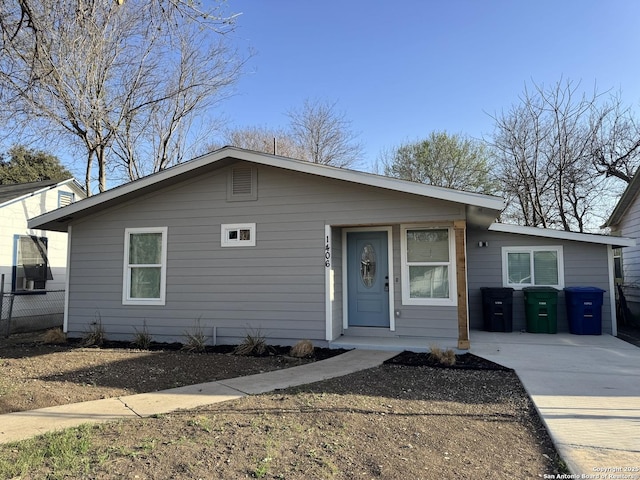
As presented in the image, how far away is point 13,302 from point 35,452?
858cm

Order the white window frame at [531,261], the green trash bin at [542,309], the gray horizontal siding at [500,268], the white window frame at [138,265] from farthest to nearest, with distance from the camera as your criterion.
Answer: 1. the white window frame at [531,261]
2. the gray horizontal siding at [500,268]
3. the green trash bin at [542,309]
4. the white window frame at [138,265]

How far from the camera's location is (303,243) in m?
7.42

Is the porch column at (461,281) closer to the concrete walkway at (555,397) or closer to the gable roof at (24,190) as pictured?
the concrete walkway at (555,397)

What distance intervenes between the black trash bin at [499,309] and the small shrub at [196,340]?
5985 mm

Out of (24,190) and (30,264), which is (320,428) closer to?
(30,264)

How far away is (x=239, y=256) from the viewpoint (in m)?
7.71

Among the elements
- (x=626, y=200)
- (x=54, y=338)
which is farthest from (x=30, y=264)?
(x=626, y=200)

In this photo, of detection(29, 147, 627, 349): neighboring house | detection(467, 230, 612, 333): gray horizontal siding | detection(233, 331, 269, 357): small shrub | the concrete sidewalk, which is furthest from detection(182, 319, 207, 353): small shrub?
detection(467, 230, 612, 333): gray horizontal siding

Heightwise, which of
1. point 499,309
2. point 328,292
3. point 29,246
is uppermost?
point 29,246

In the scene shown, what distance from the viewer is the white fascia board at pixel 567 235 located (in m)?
8.55

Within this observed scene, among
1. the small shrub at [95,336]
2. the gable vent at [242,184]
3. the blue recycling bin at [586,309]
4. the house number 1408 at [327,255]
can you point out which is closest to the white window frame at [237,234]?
the gable vent at [242,184]

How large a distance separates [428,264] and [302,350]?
2713mm

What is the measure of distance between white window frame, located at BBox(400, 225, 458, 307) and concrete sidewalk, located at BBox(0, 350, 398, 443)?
157 cm

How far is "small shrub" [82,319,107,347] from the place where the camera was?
780 cm
